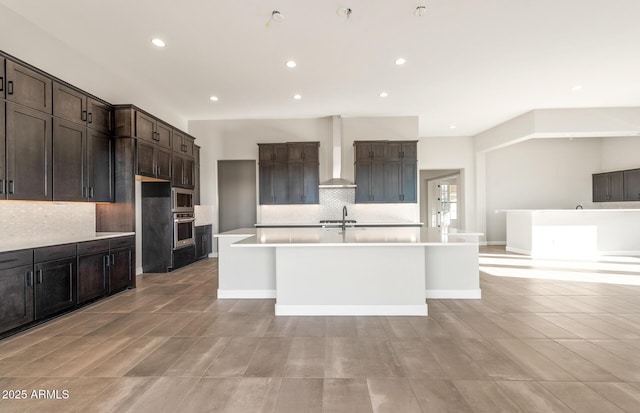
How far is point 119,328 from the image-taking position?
2.86 metres

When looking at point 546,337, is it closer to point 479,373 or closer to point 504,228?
point 479,373

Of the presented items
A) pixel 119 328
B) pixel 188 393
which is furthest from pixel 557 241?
pixel 119 328

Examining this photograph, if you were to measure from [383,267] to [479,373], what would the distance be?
1.32 metres

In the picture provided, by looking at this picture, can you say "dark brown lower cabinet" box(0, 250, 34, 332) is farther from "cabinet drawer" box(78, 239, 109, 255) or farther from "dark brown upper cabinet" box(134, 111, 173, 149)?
"dark brown upper cabinet" box(134, 111, 173, 149)

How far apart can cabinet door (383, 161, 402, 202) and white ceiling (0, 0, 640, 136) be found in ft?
4.12

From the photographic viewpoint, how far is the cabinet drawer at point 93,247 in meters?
3.36

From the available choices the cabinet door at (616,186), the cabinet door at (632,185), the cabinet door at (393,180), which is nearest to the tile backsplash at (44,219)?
the cabinet door at (393,180)

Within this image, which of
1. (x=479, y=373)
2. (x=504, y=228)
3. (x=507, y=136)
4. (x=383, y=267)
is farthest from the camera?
(x=504, y=228)

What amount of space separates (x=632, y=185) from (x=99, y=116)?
11.0 m

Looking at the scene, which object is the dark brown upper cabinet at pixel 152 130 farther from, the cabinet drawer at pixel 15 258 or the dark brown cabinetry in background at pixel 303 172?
the dark brown cabinetry in background at pixel 303 172

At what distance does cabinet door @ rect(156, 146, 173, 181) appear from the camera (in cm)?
486

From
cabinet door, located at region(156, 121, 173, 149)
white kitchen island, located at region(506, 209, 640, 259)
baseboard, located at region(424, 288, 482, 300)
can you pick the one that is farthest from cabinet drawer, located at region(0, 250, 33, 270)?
white kitchen island, located at region(506, 209, 640, 259)

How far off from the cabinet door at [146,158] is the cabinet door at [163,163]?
0.12 meters

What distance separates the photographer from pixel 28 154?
289 cm
